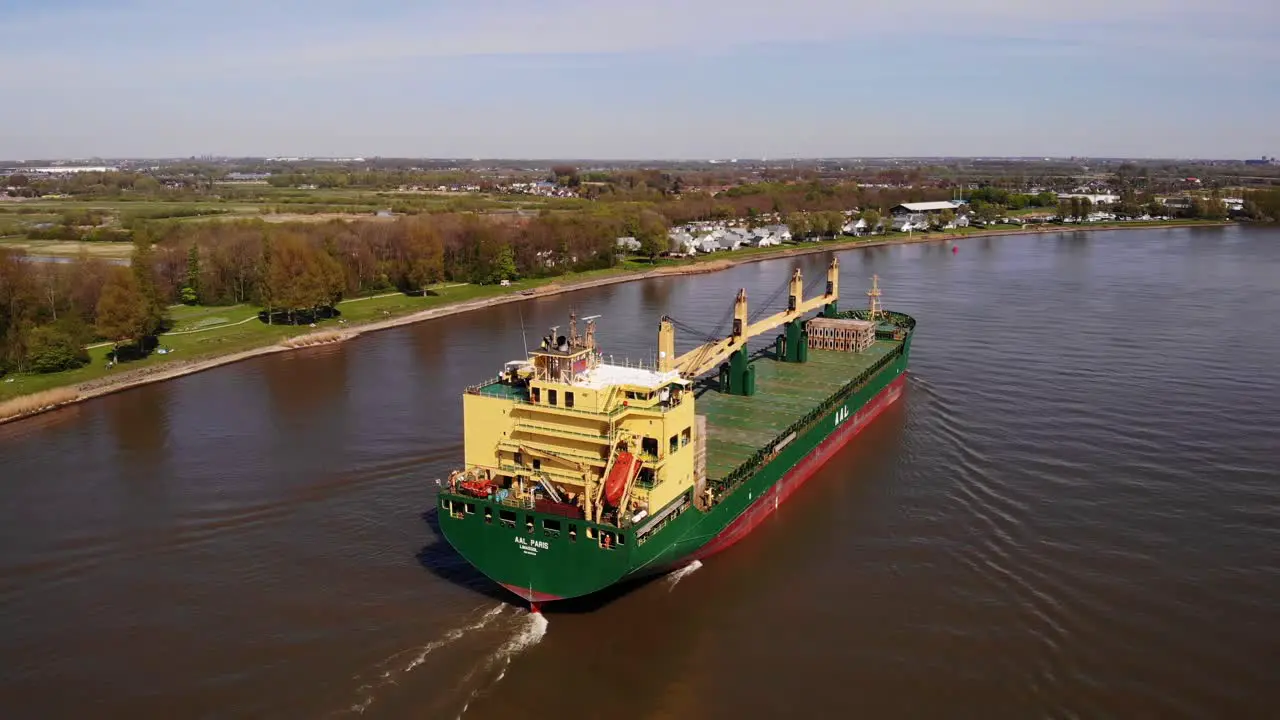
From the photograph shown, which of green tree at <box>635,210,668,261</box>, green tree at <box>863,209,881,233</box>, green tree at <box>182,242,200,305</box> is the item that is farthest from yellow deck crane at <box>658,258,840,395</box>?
green tree at <box>863,209,881,233</box>

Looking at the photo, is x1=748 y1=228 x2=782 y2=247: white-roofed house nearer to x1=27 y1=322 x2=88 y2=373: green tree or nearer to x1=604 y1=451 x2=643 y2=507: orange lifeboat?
x1=27 y1=322 x2=88 y2=373: green tree

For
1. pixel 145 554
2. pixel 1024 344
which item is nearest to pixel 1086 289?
pixel 1024 344

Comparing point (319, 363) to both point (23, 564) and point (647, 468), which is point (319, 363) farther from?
point (647, 468)

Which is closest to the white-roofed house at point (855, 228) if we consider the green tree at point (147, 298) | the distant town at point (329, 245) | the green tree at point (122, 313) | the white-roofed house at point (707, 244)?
the distant town at point (329, 245)

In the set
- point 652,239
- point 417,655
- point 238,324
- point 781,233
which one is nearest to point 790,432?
point 417,655

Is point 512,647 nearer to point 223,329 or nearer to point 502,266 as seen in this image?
point 223,329

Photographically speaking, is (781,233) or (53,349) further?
(781,233)
